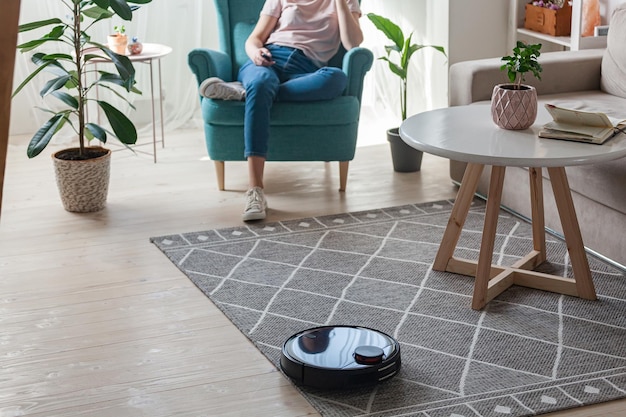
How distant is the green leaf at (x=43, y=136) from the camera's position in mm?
3008

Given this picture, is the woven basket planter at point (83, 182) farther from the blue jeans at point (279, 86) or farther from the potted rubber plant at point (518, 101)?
the potted rubber plant at point (518, 101)

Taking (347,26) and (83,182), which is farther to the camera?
(347,26)

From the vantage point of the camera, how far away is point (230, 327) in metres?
2.28

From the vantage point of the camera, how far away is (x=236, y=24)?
379 cm

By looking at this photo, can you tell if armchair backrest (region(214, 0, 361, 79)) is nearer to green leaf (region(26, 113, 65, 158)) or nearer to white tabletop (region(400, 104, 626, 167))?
green leaf (region(26, 113, 65, 158))

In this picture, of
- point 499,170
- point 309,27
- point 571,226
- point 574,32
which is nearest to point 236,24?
point 309,27

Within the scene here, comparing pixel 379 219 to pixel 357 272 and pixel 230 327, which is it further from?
pixel 230 327

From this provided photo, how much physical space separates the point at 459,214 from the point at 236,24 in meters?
1.74

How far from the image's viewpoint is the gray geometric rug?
1887 millimetres

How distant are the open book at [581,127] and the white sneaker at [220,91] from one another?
55.9 inches

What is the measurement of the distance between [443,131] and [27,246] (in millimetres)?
1534

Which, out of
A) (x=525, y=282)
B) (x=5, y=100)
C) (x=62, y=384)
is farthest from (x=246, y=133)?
(x=5, y=100)

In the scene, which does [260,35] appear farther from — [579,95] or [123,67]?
[579,95]

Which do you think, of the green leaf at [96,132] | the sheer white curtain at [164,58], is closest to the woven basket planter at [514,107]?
the green leaf at [96,132]
